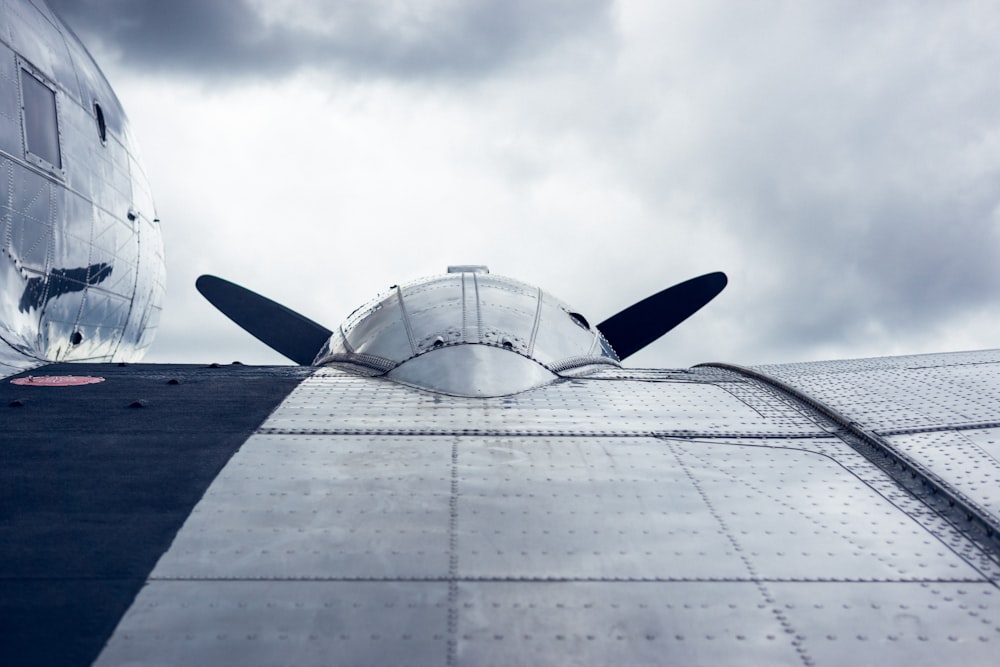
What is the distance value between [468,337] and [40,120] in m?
5.24

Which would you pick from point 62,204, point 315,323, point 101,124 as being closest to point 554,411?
point 62,204

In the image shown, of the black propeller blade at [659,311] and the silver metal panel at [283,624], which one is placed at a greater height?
the black propeller blade at [659,311]

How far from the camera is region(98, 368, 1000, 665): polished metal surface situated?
129 inches

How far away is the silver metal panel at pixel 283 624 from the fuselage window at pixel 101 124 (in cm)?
862

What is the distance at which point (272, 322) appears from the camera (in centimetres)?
1258

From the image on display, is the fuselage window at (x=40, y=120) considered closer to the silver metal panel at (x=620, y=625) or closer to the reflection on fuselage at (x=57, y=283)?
the reflection on fuselage at (x=57, y=283)

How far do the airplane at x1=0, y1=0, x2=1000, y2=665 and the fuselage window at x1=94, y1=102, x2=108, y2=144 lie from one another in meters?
2.54

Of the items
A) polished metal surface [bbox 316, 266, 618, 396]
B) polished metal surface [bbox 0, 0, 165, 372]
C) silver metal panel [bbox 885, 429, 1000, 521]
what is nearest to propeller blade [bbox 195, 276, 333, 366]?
polished metal surface [bbox 0, 0, 165, 372]

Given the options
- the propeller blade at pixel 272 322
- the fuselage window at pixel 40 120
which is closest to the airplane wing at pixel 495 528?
the fuselage window at pixel 40 120

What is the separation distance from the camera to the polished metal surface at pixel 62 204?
8141 mm

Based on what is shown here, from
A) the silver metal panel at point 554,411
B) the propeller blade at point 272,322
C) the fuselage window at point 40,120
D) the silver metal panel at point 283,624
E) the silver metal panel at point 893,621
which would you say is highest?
the fuselage window at point 40,120

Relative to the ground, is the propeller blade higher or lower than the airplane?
higher

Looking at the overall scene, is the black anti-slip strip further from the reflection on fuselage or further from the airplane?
the reflection on fuselage

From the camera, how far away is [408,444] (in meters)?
5.09
